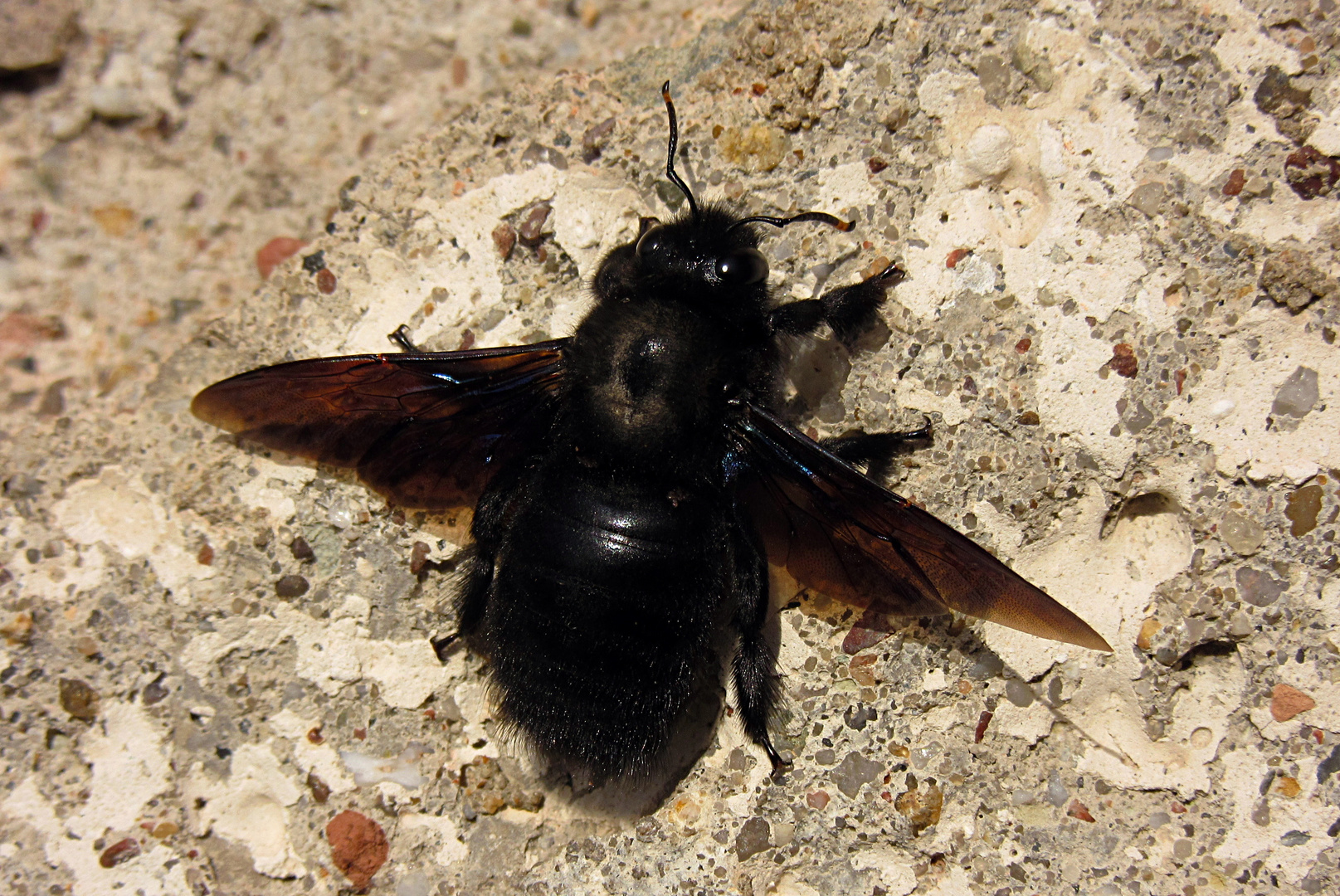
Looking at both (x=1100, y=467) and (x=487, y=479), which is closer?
(x=1100, y=467)

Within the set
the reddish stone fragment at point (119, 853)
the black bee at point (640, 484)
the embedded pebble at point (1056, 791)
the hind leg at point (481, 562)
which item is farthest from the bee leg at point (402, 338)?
the embedded pebble at point (1056, 791)

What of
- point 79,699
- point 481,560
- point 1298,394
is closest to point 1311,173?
point 1298,394

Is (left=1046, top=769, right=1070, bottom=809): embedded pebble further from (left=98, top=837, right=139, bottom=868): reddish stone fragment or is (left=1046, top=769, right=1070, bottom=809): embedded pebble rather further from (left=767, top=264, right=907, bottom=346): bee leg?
(left=98, top=837, right=139, bottom=868): reddish stone fragment

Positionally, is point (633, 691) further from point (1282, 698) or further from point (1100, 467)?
point (1282, 698)

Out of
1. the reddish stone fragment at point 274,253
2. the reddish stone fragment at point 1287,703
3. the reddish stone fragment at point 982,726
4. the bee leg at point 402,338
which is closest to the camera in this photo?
the reddish stone fragment at point 1287,703

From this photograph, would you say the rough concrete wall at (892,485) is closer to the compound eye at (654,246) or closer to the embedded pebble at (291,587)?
the embedded pebble at (291,587)

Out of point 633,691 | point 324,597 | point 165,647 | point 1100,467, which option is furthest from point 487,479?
point 1100,467

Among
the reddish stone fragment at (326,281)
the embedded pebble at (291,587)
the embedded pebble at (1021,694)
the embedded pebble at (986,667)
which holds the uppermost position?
the reddish stone fragment at (326,281)

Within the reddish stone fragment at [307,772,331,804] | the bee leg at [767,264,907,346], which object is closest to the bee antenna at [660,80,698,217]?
the bee leg at [767,264,907,346]
